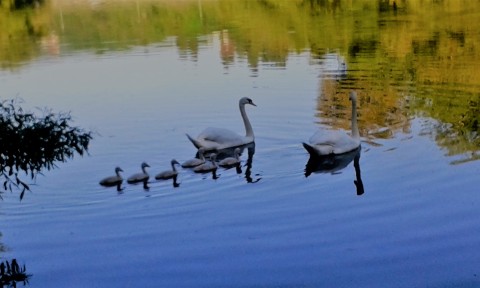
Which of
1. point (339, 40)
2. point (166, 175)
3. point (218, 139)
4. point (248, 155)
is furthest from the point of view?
point (339, 40)

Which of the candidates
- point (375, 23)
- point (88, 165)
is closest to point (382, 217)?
point (88, 165)

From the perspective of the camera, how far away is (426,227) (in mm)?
10742

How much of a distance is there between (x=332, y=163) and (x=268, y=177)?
1559 millimetres

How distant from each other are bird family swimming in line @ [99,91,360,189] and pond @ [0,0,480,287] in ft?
0.67

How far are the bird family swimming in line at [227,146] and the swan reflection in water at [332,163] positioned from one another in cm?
6

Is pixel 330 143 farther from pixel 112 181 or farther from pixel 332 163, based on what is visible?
pixel 112 181

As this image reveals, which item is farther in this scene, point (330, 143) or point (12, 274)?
point (330, 143)

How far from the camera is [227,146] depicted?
16.3 metres

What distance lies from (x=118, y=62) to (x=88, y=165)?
1833 centimetres

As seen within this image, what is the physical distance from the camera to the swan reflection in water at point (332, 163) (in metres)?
14.1

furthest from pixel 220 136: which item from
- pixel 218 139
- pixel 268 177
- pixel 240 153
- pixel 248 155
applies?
pixel 268 177

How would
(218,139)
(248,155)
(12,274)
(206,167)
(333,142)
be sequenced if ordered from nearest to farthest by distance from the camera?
(12,274) < (206,167) < (333,142) < (248,155) < (218,139)

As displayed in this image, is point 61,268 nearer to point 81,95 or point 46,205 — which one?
point 46,205

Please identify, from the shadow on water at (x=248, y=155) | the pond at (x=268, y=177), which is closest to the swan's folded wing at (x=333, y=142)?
the pond at (x=268, y=177)
